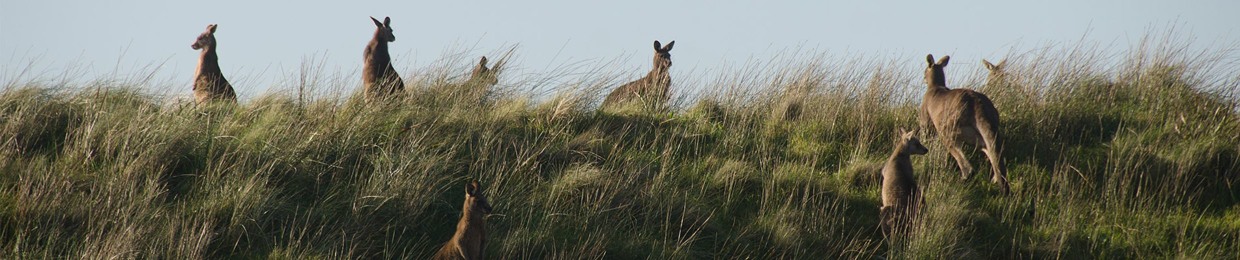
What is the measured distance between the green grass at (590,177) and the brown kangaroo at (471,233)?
1.78 ft

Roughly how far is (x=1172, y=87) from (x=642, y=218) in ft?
17.8

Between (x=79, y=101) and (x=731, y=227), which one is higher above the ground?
(x=79, y=101)

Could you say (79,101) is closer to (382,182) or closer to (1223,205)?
(382,182)

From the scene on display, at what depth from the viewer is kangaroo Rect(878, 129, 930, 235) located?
30.0 ft

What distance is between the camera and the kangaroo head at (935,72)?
38.0 feet

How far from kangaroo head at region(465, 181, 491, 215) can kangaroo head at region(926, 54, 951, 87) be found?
5.09 meters

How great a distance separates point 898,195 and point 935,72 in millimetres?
2763

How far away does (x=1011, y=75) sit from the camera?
479 inches

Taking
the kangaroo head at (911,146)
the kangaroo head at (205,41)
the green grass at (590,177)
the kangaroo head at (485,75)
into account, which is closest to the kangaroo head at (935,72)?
the green grass at (590,177)

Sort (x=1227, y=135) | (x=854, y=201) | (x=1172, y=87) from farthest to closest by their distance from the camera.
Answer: (x=1172, y=87), (x=1227, y=135), (x=854, y=201)

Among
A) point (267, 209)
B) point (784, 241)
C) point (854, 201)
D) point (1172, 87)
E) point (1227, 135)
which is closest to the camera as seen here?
point (267, 209)

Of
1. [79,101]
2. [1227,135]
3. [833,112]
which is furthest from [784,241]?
[79,101]

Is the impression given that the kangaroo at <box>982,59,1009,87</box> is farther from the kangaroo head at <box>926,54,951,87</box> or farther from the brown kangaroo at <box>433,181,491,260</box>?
the brown kangaroo at <box>433,181,491,260</box>

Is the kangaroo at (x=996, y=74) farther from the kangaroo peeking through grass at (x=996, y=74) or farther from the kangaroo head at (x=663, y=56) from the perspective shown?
the kangaroo head at (x=663, y=56)
